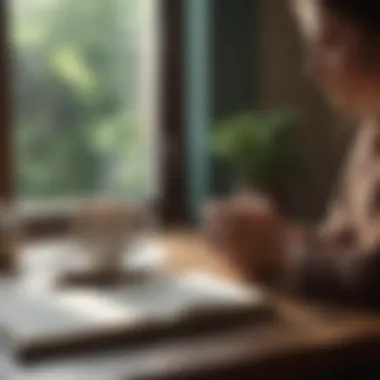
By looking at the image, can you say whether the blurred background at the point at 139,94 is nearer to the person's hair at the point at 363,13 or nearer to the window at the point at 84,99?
the window at the point at 84,99

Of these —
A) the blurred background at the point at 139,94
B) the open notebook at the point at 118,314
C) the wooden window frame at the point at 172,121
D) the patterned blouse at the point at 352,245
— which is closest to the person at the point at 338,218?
the patterned blouse at the point at 352,245

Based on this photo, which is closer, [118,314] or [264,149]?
[118,314]

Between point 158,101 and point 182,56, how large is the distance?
10 cm

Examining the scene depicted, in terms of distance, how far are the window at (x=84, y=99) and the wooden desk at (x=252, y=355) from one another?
0.87 metres

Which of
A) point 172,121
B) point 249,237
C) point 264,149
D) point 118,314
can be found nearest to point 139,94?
point 172,121

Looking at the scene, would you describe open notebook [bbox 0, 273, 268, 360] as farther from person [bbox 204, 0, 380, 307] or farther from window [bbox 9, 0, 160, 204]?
window [bbox 9, 0, 160, 204]

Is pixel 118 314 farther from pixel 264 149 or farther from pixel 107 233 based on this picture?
pixel 264 149

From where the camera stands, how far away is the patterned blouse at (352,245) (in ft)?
3.64

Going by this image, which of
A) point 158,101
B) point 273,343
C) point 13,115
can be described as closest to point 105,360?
point 273,343

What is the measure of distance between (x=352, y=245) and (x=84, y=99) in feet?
2.68

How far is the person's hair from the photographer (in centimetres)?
125

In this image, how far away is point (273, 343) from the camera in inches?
36.5

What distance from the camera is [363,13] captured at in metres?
1.25

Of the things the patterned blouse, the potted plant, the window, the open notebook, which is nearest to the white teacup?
the open notebook
